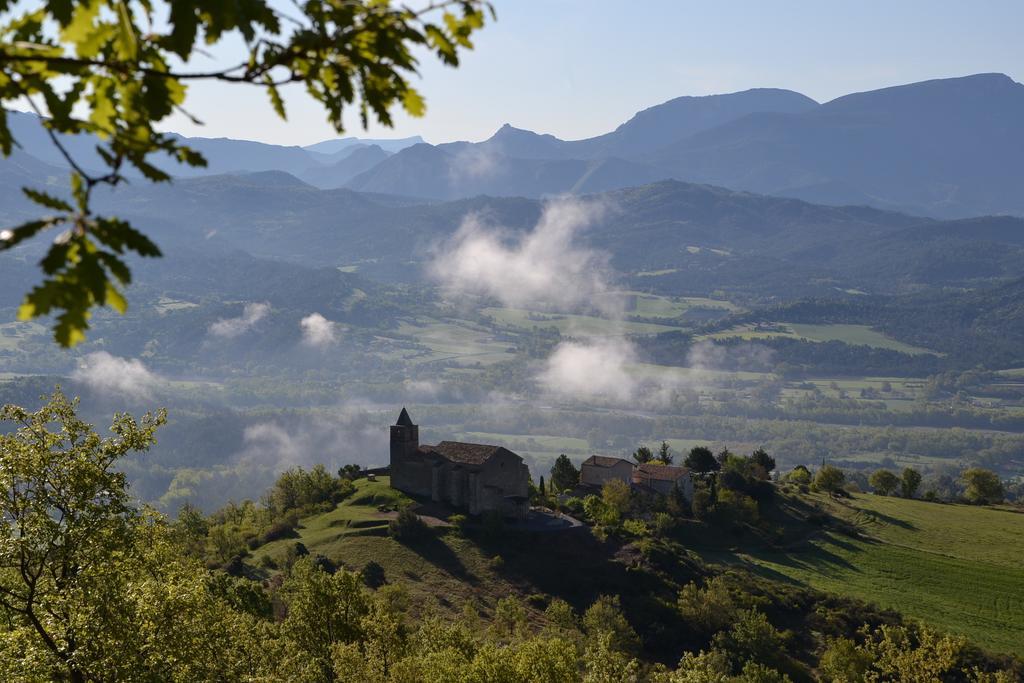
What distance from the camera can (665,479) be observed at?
11894 centimetres

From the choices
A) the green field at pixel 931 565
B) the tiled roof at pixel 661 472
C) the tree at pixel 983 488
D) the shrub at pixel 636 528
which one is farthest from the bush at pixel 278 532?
the tree at pixel 983 488

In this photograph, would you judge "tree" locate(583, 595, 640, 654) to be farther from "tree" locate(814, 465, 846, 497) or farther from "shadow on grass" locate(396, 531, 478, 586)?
"tree" locate(814, 465, 846, 497)

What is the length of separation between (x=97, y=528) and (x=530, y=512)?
3420 inches

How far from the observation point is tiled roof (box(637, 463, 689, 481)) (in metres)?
119

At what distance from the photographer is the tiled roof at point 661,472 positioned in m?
119

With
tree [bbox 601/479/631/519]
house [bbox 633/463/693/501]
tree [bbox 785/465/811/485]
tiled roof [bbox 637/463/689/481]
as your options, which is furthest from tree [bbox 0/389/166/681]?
tree [bbox 785/465/811/485]

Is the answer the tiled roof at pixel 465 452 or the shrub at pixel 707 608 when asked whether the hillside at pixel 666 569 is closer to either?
the shrub at pixel 707 608

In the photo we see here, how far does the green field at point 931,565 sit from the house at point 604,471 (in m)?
25.7

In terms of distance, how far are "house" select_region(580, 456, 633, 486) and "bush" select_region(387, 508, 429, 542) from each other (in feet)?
125

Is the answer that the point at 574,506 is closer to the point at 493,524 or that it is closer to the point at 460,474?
the point at 460,474

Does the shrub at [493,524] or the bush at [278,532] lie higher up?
the shrub at [493,524]

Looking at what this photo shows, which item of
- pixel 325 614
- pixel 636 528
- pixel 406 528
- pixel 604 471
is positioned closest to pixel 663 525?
pixel 636 528

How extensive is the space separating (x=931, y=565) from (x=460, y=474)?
57.2 meters

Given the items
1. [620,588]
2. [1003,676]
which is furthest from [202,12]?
[620,588]
